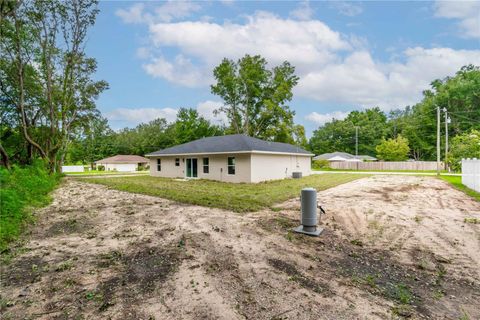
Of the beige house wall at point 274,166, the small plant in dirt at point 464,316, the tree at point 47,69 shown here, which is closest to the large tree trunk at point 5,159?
the tree at point 47,69

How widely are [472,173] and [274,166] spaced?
10756mm

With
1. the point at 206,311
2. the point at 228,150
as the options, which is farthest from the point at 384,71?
the point at 206,311

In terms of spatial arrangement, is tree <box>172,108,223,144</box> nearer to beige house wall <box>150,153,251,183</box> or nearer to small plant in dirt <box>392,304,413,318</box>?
beige house wall <box>150,153,251,183</box>

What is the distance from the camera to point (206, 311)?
2963 millimetres

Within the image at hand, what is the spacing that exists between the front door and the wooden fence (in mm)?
25537

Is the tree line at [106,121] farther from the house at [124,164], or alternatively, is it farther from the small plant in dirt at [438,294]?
the small plant in dirt at [438,294]

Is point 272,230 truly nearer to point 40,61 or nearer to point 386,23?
point 386,23

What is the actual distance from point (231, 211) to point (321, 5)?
1034 centimetres

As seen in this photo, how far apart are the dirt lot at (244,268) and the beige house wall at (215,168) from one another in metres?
9.58

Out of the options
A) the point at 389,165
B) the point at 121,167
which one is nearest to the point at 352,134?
the point at 389,165

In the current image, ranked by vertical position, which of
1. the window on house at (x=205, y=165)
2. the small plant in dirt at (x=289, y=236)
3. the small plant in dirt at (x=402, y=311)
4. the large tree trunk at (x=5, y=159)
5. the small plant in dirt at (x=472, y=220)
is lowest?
the small plant in dirt at (x=402, y=311)

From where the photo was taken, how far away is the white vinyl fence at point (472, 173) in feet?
36.8

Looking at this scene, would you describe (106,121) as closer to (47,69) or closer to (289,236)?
(47,69)

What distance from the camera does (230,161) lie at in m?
17.8
